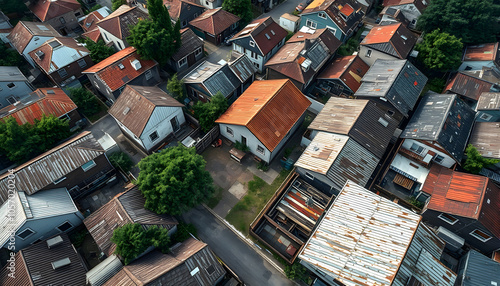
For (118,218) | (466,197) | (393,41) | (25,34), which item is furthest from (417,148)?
(25,34)

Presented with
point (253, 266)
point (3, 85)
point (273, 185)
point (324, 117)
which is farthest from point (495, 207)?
point (3, 85)

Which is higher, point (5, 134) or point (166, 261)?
point (5, 134)

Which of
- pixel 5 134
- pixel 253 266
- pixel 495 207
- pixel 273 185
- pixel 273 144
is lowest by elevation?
pixel 253 266

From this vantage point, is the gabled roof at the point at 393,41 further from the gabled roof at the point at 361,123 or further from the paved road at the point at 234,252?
the paved road at the point at 234,252

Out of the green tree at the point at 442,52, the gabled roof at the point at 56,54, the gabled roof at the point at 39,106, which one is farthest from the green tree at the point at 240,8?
the gabled roof at the point at 39,106

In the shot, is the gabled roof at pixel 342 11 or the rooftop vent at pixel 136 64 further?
the gabled roof at pixel 342 11

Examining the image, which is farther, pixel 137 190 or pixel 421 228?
pixel 137 190

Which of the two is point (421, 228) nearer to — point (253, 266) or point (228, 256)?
point (253, 266)
